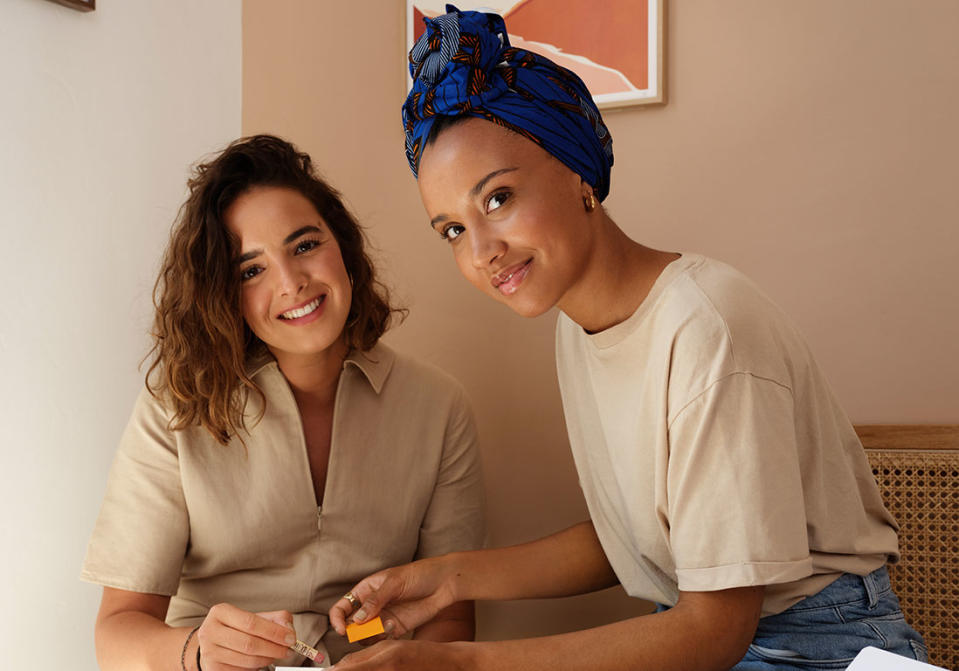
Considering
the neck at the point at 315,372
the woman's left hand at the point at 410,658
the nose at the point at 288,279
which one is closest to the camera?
the woman's left hand at the point at 410,658

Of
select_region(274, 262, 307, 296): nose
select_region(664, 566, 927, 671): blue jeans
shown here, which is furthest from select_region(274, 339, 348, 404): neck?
select_region(664, 566, 927, 671): blue jeans

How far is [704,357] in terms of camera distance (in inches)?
40.8

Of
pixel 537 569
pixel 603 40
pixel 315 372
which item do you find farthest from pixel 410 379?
pixel 603 40

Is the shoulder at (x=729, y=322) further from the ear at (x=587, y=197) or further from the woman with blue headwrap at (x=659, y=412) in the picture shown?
the ear at (x=587, y=197)

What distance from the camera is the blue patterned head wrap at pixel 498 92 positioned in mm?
1125

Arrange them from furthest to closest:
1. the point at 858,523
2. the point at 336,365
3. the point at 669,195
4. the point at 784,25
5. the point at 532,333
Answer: the point at 532,333 < the point at 669,195 < the point at 784,25 < the point at 336,365 < the point at 858,523

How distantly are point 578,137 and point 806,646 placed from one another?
29.8 inches

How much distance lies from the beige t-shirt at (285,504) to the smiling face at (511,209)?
0.46 metres

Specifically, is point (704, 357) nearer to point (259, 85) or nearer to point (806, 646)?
point (806, 646)

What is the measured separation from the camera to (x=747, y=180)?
1.70 metres

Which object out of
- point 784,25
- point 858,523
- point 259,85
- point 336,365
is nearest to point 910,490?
point 858,523

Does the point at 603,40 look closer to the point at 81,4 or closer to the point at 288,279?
the point at 288,279

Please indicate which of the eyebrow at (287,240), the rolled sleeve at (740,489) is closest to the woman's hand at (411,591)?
the rolled sleeve at (740,489)

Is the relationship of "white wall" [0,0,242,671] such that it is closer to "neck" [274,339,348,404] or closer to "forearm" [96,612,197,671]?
"forearm" [96,612,197,671]
